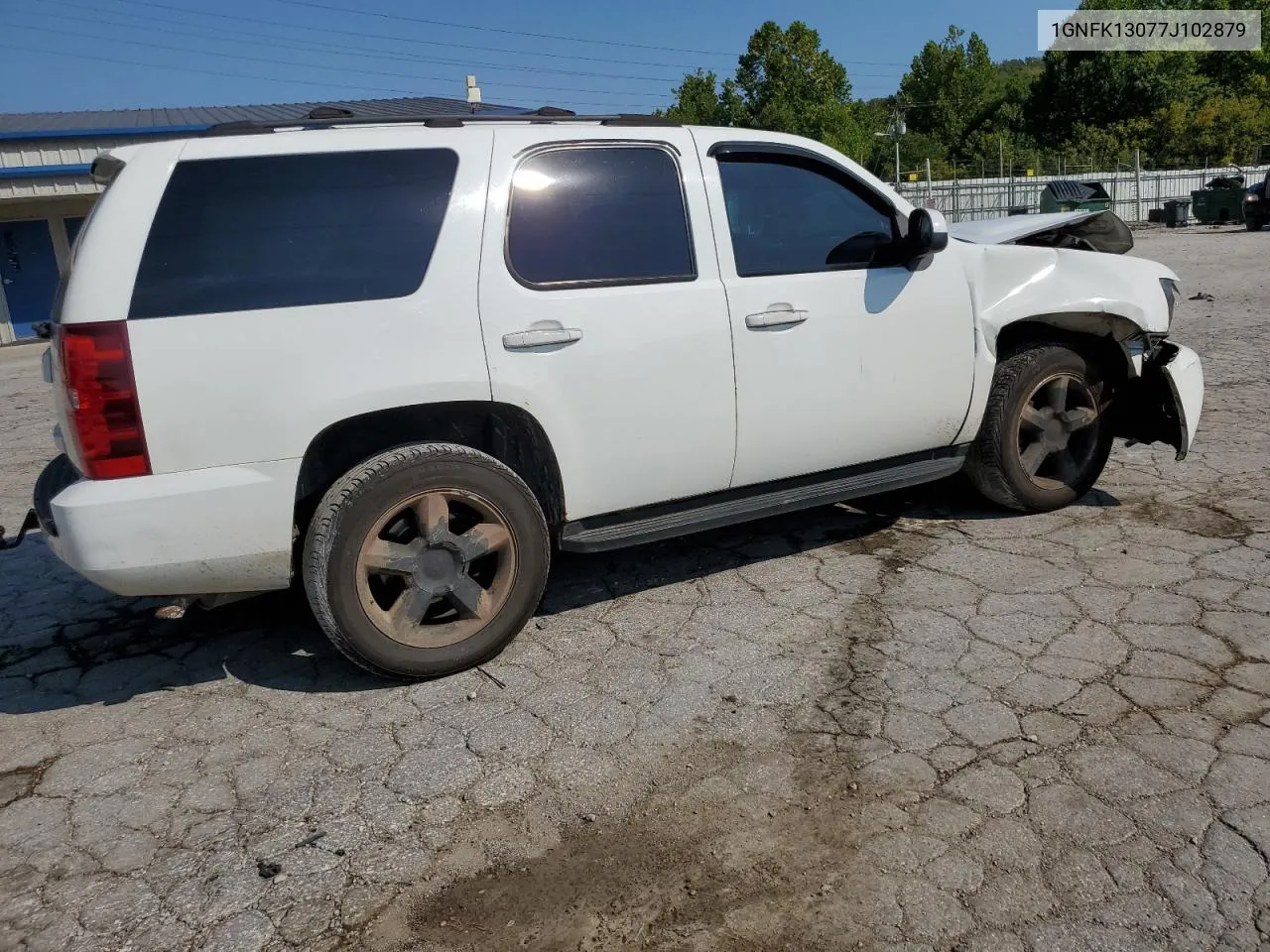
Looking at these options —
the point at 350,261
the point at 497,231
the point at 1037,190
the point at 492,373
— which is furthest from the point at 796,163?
the point at 1037,190

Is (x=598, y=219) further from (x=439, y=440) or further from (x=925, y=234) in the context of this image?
(x=925, y=234)

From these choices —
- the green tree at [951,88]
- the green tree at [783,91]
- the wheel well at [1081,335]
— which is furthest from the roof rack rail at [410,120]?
the green tree at [951,88]

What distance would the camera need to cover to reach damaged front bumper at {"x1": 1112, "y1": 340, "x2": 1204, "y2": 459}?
193 inches

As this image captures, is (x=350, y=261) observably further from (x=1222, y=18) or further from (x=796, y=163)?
(x=1222, y=18)

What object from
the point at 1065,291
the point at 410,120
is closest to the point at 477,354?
the point at 410,120

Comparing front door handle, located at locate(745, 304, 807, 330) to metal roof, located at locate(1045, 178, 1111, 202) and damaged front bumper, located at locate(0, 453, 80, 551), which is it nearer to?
damaged front bumper, located at locate(0, 453, 80, 551)

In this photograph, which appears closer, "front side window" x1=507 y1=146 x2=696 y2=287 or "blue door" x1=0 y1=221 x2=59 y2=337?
"front side window" x1=507 y1=146 x2=696 y2=287

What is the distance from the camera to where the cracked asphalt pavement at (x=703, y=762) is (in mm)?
2457

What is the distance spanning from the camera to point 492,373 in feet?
11.7

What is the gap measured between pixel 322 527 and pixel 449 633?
0.62m

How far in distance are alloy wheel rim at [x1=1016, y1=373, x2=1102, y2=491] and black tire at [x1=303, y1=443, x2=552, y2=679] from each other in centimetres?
255

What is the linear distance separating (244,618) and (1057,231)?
15.2 ft

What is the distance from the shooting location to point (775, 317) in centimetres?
403

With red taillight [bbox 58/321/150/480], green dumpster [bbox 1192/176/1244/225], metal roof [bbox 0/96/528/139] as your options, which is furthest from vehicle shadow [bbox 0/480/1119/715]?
green dumpster [bbox 1192/176/1244/225]
